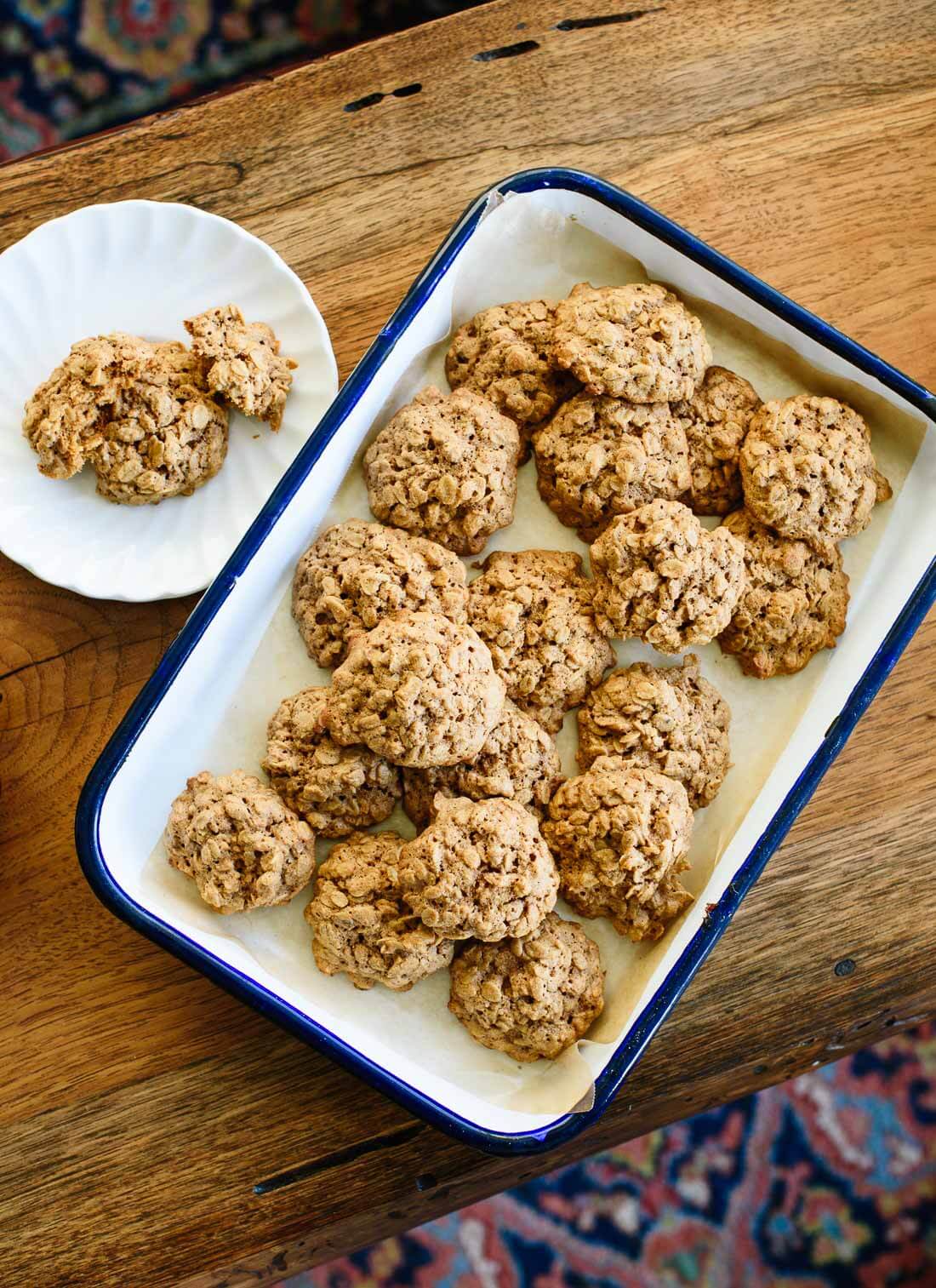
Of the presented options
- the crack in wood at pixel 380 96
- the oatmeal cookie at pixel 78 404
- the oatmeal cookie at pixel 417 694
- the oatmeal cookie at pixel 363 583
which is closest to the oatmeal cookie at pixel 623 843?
the oatmeal cookie at pixel 417 694

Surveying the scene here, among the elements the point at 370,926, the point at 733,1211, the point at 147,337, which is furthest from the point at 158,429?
the point at 733,1211

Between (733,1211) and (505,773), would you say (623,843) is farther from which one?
(733,1211)

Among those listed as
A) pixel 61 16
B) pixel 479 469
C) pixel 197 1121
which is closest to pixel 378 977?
pixel 197 1121

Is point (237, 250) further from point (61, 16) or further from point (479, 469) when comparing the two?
point (61, 16)

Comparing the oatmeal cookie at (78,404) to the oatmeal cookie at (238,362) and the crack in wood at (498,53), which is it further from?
the crack in wood at (498,53)

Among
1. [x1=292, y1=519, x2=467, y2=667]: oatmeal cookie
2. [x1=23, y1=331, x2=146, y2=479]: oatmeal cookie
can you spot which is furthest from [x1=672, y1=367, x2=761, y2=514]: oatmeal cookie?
[x1=23, y1=331, x2=146, y2=479]: oatmeal cookie
